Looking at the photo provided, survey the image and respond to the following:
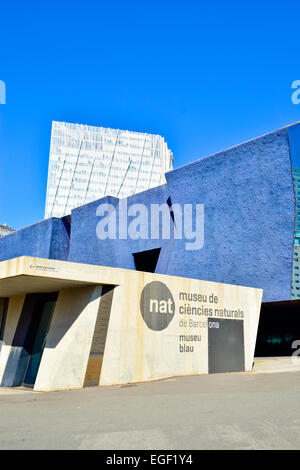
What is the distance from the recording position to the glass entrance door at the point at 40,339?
14.3m

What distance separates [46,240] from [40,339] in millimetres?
31125

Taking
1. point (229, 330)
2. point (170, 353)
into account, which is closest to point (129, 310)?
point (170, 353)

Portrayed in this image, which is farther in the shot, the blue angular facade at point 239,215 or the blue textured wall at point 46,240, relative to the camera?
the blue textured wall at point 46,240

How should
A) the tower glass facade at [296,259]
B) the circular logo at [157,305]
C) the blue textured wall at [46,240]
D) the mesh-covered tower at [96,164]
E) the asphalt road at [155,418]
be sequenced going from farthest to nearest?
1. the mesh-covered tower at [96,164]
2. the blue textured wall at [46,240]
3. the tower glass facade at [296,259]
4. the circular logo at [157,305]
5. the asphalt road at [155,418]

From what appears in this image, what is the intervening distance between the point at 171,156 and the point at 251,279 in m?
107

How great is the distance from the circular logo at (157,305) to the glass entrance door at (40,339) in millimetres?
3496

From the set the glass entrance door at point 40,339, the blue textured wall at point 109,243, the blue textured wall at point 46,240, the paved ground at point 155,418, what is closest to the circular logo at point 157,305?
the paved ground at point 155,418

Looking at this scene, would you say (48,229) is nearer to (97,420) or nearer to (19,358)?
(19,358)

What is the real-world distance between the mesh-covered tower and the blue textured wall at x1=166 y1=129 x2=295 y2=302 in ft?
223

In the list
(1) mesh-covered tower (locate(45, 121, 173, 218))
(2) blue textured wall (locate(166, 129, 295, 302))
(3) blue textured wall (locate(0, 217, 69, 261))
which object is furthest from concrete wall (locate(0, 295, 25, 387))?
(1) mesh-covered tower (locate(45, 121, 173, 218))

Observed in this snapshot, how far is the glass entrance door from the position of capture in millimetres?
14327

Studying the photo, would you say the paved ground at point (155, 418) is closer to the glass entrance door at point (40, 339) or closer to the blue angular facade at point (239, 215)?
the glass entrance door at point (40, 339)

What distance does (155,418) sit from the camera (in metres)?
7.62
